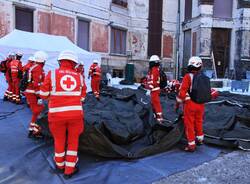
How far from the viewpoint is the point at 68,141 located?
15.3 feet

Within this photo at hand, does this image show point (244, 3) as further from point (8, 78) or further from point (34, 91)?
point (34, 91)

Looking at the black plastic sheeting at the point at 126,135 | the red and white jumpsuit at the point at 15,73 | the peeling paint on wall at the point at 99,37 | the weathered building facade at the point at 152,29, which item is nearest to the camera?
the black plastic sheeting at the point at 126,135

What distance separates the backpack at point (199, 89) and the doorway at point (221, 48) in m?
19.1

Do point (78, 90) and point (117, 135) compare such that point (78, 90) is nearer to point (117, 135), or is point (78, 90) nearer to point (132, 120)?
point (117, 135)

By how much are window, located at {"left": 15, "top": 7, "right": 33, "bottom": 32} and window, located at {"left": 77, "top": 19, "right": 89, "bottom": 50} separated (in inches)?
155

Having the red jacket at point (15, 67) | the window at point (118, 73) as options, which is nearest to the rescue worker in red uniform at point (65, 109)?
the red jacket at point (15, 67)

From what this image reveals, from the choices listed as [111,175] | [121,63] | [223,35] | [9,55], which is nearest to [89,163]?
[111,175]

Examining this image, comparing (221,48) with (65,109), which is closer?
(65,109)

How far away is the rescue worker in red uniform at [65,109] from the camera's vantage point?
Answer: 15.0 feet

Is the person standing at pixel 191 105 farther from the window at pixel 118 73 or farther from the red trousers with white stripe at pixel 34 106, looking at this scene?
the window at pixel 118 73

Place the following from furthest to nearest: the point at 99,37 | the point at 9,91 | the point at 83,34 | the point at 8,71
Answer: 1. the point at 99,37
2. the point at 83,34
3. the point at 9,91
4. the point at 8,71

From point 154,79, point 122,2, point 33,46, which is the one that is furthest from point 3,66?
point 122,2

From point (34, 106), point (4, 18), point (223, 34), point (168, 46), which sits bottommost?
point (34, 106)

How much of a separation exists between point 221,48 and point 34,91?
805 inches
